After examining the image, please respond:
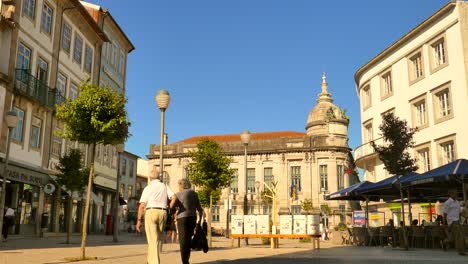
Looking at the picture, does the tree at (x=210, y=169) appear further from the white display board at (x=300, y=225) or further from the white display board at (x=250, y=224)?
the white display board at (x=300, y=225)

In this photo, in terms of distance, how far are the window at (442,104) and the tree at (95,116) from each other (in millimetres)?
21142

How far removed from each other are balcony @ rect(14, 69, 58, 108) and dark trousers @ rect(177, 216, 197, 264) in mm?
16004

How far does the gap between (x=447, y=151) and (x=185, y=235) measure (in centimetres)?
2316

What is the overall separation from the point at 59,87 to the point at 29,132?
4.52 m

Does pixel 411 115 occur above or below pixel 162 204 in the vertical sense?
above

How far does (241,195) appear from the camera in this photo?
55.5 m

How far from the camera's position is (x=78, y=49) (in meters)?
29.6

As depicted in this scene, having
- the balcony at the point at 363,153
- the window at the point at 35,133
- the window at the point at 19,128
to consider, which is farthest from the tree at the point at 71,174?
the balcony at the point at 363,153

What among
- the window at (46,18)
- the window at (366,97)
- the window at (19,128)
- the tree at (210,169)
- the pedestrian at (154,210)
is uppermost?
the window at (46,18)

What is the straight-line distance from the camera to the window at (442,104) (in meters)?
27.2

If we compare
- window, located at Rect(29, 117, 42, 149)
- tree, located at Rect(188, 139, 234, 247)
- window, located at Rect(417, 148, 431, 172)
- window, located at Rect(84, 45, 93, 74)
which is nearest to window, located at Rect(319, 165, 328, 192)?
window, located at Rect(417, 148, 431, 172)

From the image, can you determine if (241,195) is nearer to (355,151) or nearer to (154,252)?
(355,151)

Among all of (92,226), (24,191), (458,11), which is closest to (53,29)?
(24,191)

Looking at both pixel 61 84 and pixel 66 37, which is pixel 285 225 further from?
pixel 66 37
